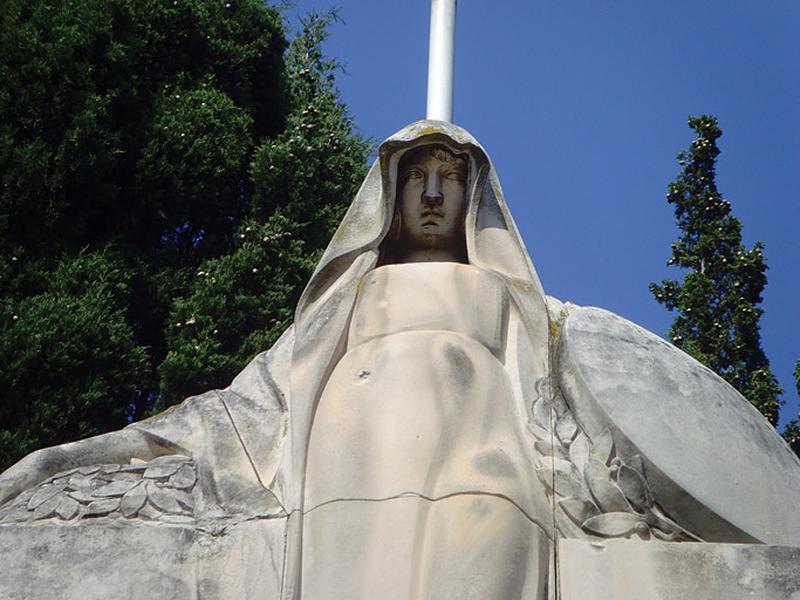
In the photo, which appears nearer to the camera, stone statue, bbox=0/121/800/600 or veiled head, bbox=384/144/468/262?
stone statue, bbox=0/121/800/600

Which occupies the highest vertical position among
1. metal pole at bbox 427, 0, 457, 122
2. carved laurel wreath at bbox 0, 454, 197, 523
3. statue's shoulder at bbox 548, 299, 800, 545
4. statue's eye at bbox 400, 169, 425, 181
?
metal pole at bbox 427, 0, 457, 122

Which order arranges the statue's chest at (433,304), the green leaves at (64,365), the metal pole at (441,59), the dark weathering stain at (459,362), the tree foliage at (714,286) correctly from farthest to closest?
1. the tree foliage at (714,286)
2. the green leaves at (64,365)
3. the metal pole at (441,59)
4. the statue's chest at (433,304)
5. the dark weathering stain at (459,362)

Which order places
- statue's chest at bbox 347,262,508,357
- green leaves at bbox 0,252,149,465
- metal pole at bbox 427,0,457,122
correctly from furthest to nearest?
green leaves at bbox 0,252,149,465 → metal pole at bbox 427,0,457,122 → statue's chest at bbox 347,262,508,357

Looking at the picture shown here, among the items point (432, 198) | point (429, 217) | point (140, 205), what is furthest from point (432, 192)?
point (140, 205)

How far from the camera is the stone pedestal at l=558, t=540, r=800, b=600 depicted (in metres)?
7.11

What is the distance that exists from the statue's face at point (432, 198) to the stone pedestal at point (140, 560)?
1968 mm

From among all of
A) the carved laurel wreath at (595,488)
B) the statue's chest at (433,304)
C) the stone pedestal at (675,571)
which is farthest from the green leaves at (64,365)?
the stone pedestal at (675,571)

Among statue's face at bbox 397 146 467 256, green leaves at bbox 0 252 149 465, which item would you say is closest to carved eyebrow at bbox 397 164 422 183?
statue's face at bbox 397 146 467 256

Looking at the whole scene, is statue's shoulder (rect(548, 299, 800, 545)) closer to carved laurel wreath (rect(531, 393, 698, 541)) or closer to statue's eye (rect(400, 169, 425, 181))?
carved laurel wreath (rect(531, 393, 698, 541))

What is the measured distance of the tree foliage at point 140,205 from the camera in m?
12.0

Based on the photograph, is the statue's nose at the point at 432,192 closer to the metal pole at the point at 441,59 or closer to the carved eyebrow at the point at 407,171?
the carved eyebrow at the point at 407,171

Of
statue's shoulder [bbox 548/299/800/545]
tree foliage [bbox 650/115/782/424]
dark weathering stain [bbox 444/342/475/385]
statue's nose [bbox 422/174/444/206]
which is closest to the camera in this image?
statue's shoulder [bbox 548/299/800/545]

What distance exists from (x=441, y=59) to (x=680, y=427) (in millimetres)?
3363

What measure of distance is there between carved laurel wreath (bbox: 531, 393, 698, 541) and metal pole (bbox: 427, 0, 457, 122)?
274 cm
